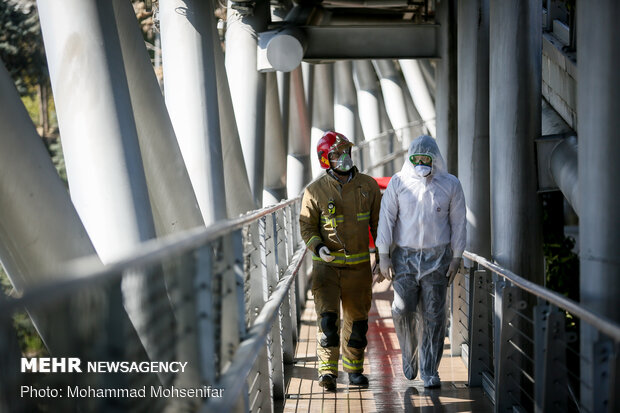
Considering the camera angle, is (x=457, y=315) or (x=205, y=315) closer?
(x=205, y=315)

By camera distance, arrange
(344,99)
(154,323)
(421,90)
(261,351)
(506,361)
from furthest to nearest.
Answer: (344,99)
(421,90)
(261,351)
(506,361)
(154,323)

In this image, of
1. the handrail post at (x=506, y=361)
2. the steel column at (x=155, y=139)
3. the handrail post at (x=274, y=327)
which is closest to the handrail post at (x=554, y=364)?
the handrail post at (x=506, y=361)

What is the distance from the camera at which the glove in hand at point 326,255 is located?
734cm

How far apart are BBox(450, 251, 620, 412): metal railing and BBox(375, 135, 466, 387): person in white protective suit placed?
357mm

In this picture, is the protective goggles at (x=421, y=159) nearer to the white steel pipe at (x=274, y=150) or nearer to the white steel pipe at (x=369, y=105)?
the white steel pipe at (x=274, y=150)

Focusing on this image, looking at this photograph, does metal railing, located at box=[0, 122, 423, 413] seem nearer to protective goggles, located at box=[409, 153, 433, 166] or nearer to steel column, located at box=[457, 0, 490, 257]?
protective goggles, located at box=[409, 153, 433, 166]

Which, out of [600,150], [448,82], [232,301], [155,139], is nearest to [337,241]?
[155,139]

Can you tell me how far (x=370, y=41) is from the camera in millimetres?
12766

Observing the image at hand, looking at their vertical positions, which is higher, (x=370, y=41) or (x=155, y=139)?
(x=370, y=41)

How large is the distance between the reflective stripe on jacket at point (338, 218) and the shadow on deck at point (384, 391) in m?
1.21

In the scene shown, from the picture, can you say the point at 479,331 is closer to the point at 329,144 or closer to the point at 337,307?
the point at 337,307

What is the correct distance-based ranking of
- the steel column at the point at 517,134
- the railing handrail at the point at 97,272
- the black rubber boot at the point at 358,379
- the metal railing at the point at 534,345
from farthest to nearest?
the steel column at the point at 517,134 → the black rubber boot at the point at 358,379 → the metal railing at the point at 534,345 → the railing handrail at the point at 97,272

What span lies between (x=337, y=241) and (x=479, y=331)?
1556 millimetres

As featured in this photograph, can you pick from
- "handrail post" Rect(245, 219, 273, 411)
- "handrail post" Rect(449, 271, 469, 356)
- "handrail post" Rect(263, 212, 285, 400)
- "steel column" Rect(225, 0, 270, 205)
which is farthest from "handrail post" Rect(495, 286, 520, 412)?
"steel column" Rect(225, 0, 270, 205)
